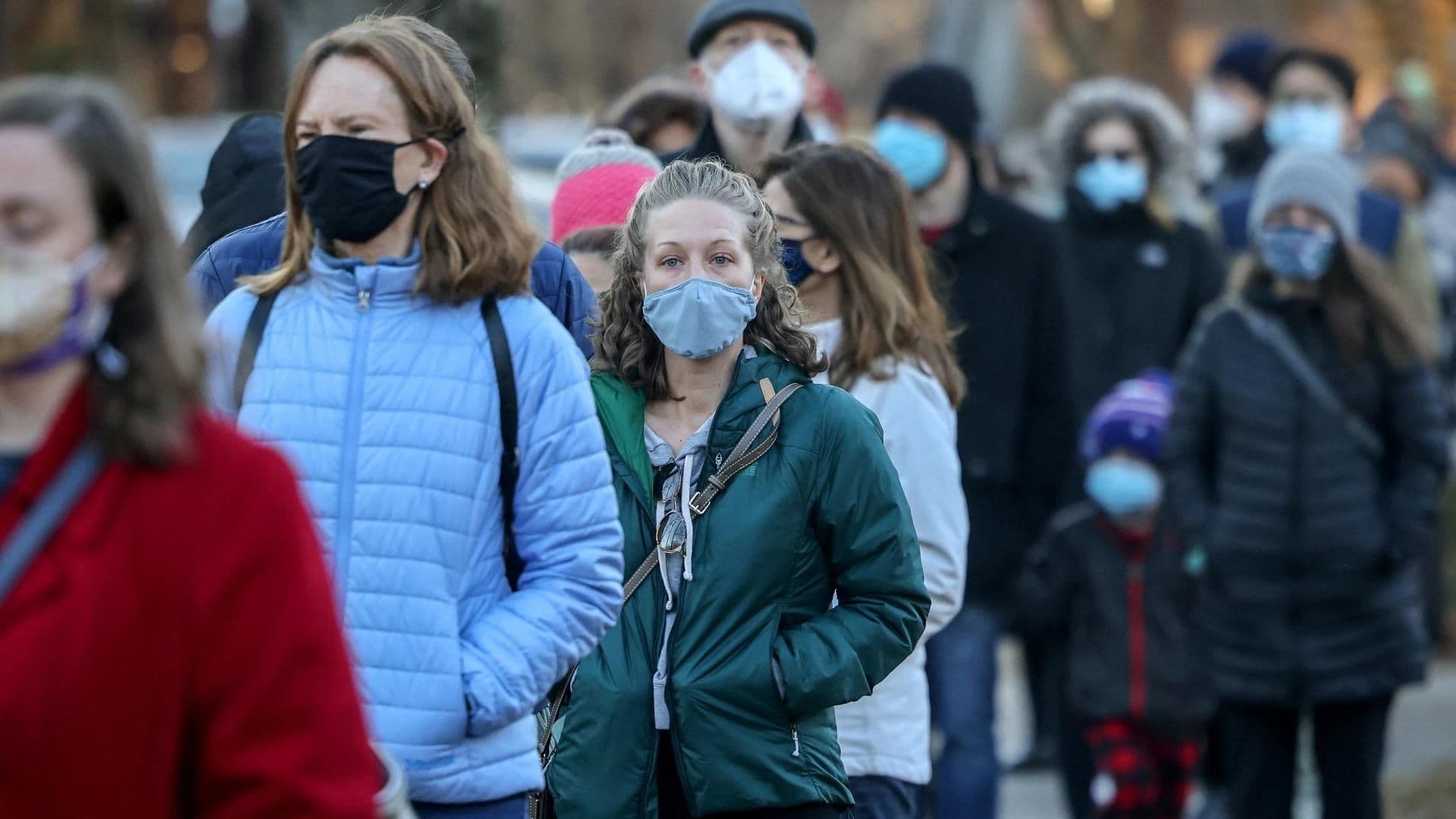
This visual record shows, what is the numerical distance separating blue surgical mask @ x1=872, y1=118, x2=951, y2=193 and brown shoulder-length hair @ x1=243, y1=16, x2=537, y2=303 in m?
3.82

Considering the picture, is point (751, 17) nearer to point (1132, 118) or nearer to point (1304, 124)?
point (1132, 118)

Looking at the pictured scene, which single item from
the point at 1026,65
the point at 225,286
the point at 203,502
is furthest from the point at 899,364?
the point at 1026,65

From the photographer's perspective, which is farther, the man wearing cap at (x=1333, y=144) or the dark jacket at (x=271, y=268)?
the man wearing cap at (x=1333, y=144)

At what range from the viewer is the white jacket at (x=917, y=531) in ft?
16.8

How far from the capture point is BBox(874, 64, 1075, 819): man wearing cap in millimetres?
6750

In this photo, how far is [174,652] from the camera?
2.39m

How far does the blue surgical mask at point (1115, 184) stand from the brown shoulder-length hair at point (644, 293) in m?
4.44

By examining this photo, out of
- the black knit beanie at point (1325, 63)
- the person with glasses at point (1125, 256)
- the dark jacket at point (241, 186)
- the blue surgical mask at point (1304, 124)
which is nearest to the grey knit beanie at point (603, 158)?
the dark jacket at point (241, 186)

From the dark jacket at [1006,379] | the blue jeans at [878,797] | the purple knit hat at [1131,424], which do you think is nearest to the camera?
the blue jeans at [878,797]

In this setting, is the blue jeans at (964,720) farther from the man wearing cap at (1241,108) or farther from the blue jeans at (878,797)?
the man wearing cap at (1241,108)

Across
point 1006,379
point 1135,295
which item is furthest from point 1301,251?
point 1135,295

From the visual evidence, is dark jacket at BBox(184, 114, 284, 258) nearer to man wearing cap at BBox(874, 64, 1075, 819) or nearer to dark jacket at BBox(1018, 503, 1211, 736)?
man wearing cap at BBox(874, 64, 1075, 819)

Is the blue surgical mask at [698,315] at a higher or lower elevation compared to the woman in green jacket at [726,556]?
higher

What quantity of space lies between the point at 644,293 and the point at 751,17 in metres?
2.55
